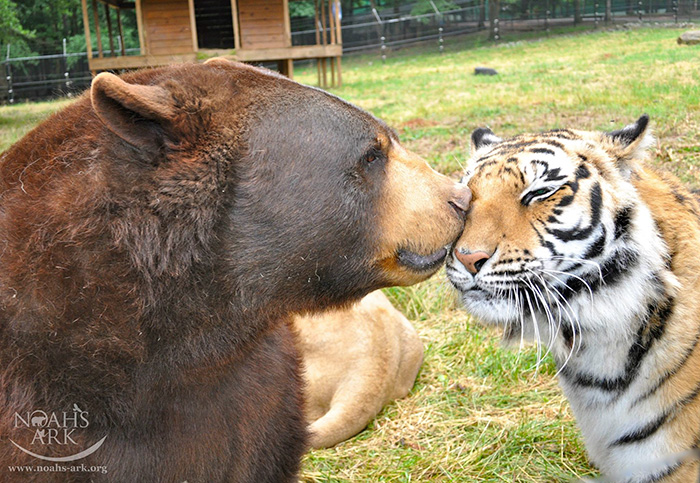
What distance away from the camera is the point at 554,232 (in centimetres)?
320

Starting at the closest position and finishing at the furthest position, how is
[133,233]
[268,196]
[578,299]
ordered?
[133,233] → [268,196] → [578,299]

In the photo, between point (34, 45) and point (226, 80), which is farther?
point (34, 45)

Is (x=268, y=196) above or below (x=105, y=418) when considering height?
above

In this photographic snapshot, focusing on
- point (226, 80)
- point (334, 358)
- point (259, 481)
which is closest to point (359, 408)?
point (334, 358)

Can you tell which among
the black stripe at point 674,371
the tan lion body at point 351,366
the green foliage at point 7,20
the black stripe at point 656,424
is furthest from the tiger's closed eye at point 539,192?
the green foliage at point 7,20

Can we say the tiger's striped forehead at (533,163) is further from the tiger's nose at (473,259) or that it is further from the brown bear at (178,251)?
the brown bear at (178,251)

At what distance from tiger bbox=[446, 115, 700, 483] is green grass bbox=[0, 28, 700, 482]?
67cm

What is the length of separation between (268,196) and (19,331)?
1.03m

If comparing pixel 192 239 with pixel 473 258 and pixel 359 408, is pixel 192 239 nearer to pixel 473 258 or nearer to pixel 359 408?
pixel 473 258

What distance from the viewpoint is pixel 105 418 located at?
8.21ft

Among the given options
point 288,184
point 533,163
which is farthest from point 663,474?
point 288,184

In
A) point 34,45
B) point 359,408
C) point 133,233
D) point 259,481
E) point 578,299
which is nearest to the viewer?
point 133,233

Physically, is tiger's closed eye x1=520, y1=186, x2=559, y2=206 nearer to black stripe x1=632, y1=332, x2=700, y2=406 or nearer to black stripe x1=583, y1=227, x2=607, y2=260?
black stripe x1=583, y1=227, x2=607, y2=260

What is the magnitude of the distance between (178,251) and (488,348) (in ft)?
10.8
